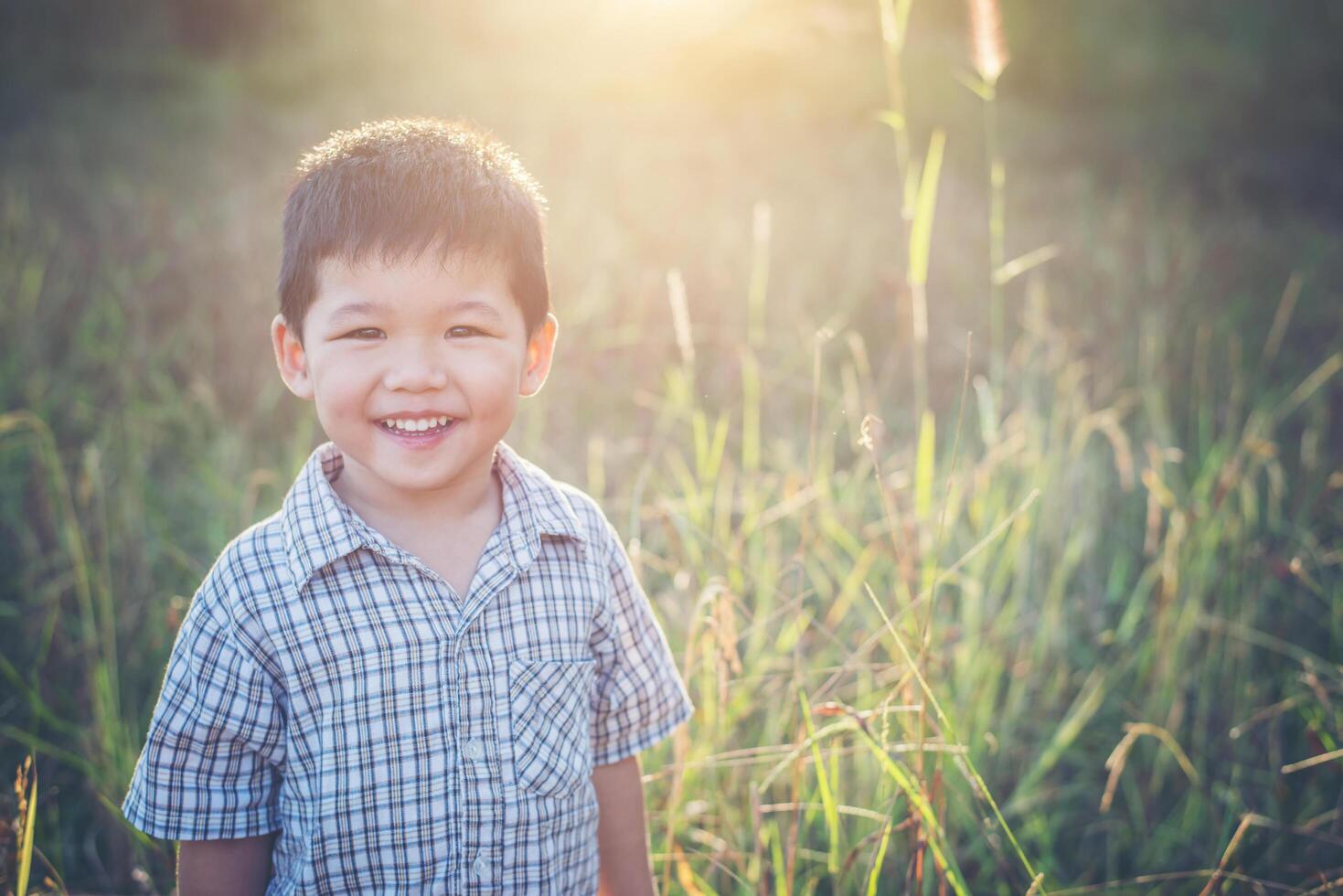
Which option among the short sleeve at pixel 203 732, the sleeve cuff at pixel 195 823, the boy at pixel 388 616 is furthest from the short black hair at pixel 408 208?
the sleeve cuff at pixel 195 823

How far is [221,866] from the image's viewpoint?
103cm

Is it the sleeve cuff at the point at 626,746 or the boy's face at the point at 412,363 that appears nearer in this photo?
the boy's face at the point at 412,363

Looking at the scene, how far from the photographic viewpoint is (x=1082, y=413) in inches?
102

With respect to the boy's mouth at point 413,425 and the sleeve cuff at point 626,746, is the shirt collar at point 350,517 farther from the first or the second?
the sleeve cuff at point 626,746

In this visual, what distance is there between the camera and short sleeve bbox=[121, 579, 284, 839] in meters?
→ 0.97

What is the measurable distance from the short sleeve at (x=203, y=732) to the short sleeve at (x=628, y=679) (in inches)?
14.9

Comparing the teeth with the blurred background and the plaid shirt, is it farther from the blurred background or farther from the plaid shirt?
the blurred background

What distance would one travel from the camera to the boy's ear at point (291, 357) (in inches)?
42.9

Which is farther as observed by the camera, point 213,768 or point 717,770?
point 717,770

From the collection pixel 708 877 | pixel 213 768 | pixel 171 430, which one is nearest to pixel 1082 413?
pixel 708 877

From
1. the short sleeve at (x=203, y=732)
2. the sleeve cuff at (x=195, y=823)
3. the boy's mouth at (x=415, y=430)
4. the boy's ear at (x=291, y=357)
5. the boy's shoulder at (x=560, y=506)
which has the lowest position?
the sleeve cuff at (x=195, y=823)

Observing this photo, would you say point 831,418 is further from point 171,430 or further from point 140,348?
point 140,348

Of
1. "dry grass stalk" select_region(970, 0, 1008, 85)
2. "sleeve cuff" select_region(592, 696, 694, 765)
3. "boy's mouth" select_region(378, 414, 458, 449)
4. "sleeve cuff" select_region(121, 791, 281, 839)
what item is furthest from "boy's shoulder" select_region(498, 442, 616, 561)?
"dry grass stalk" select_region(970, 0, 1008, 85)

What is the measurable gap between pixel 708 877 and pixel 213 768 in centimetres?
78
